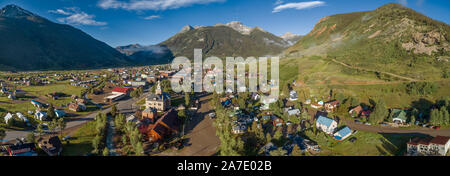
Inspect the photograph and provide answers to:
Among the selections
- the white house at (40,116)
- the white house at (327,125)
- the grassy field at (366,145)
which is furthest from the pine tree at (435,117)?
the white house at (40,116)

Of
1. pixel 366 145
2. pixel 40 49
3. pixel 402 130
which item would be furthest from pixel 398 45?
pixel 40 49

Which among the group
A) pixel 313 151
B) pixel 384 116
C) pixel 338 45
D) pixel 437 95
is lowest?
pixel 313 151

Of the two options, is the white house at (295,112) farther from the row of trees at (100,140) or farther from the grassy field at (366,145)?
the row of trees at (100,140)

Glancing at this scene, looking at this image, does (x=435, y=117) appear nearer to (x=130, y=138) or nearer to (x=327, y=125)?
(x=327, y=125)

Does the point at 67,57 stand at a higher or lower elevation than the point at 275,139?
higher

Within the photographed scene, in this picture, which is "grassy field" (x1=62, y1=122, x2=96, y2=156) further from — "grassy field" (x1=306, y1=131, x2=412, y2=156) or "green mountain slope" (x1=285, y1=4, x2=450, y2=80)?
"green mountain slope" (x1=285, y1=4, x2=450, y2=80)

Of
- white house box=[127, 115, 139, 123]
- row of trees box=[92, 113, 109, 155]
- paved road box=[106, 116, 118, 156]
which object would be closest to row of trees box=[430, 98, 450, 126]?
paved road box=[106, 116, 118, 156]

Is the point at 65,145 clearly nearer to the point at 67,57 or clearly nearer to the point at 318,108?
the point at 318,108

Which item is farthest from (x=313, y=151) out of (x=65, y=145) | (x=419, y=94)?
(x=419, y=94)
